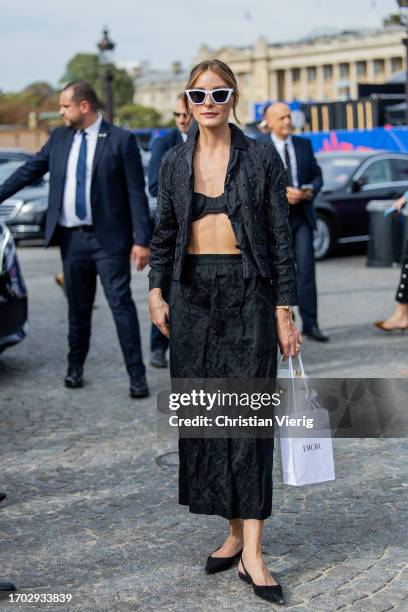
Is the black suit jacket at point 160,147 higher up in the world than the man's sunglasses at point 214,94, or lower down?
lower down

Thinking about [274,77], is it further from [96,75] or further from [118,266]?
[118,266]

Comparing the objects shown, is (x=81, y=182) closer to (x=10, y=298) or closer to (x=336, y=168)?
(x=10, y=298)

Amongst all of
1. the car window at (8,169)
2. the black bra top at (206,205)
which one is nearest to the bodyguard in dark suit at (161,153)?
the black bra top at (206,205)

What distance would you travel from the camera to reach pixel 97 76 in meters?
127

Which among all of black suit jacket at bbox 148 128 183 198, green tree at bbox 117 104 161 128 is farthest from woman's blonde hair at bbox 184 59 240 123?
green tree at bbox 117 104 161 128

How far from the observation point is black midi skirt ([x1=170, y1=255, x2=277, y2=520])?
12.5 ft

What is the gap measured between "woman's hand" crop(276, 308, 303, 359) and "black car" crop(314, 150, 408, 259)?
10.8m

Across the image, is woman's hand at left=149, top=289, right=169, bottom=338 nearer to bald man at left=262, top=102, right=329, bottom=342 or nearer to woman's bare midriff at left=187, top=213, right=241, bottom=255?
woman's bare midriff at left=187, top=213, right=241, bottom=255

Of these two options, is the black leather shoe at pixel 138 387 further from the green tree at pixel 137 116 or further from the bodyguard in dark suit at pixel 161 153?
the green tree at pixel 137 116

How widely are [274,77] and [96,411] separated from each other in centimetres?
13255

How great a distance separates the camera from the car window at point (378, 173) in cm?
1517

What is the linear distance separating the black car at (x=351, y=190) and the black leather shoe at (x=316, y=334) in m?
6.05

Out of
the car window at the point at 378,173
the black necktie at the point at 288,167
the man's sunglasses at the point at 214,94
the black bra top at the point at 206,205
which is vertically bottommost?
the car window at the point at 378,173

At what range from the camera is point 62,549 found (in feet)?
13.8
